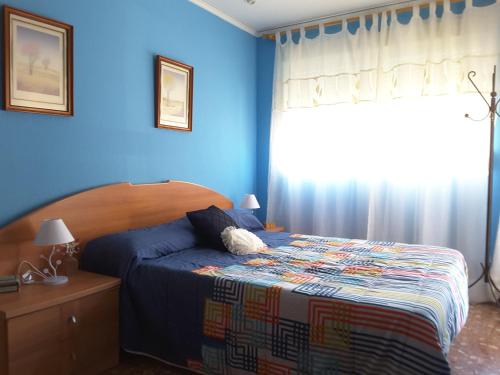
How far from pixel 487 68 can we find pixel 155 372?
3.41 metres

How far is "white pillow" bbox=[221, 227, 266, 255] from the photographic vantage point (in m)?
2.76

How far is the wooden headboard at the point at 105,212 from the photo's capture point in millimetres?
2225

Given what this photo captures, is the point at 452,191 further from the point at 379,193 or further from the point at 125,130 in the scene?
the point at 125,130

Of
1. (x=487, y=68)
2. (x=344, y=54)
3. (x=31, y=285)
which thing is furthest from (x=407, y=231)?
(x=31, y=285)

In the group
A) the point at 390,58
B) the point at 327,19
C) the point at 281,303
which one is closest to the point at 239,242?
the point at 281,303

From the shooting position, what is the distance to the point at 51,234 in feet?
6.92

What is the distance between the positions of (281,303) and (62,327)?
1.11 metres

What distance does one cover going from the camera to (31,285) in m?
2.18

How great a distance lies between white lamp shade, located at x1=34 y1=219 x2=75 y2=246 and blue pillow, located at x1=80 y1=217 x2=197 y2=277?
326 mm

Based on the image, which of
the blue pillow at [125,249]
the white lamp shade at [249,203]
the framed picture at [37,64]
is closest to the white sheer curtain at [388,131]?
the white lamp shade at [249,203]

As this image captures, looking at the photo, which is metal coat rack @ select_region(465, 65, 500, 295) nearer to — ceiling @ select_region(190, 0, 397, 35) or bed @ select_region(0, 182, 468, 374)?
bed @ select_region(0, 182, 468, 374)

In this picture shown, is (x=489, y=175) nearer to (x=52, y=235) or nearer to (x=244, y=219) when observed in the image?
(x=244, y=219)

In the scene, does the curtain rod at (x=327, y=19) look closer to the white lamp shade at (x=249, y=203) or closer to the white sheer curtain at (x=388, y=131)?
the white sheer curtain at (x=388, y=131)

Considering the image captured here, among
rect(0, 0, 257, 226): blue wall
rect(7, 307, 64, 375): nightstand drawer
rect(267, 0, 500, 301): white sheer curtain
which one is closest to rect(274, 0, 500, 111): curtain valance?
rect(267, 0, 500, 301): white sheer curtain
